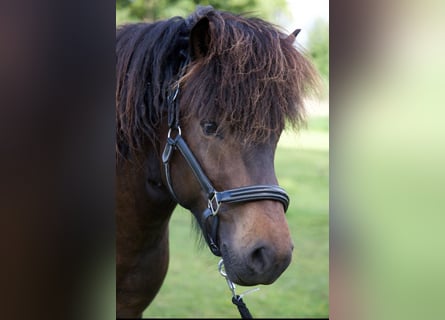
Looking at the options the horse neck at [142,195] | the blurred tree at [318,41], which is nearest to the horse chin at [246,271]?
the horse neck at [142,195]

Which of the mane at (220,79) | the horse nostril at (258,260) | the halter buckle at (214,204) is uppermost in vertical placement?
the mane at (220,79)

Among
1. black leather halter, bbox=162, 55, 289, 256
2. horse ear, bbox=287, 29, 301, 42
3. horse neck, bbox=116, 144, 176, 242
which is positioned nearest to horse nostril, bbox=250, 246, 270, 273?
black leather halter, bbox=162, 55, 289, 256

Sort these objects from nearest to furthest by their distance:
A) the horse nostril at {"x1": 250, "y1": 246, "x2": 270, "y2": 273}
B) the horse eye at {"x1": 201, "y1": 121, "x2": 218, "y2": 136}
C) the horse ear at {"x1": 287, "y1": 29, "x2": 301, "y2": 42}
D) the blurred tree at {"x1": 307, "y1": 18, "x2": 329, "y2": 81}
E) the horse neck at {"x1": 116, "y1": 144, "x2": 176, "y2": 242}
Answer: the horse nostril at {"x1": 250, "y1": 246, "x2": 270, "y2": 273}
the horse eye at {"x1": 201, "y1": 121, "x2": 218, "y2": 136}
the horse ear at {"x1": 287, "y1": 29, "x2": 301, "y2": 42}
the horse neck at {"x1": 116, "y1": 144, "x2": 176, "y2": 242}
the blurred tree at {"x1": 307, "y1": 18, "x2": 329, "y2": 81}

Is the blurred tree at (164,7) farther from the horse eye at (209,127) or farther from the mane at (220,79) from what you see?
the horse eye at (209,127)

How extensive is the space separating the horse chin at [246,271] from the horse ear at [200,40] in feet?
1.88

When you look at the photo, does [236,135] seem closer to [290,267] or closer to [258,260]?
[258,260]

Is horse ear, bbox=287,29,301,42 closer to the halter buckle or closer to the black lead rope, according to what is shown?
the halter buckle

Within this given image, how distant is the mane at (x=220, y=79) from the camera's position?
60.9 inches

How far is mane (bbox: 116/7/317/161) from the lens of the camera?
1.55 meters

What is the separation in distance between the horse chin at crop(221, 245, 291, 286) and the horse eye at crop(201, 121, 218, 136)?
32 cm
